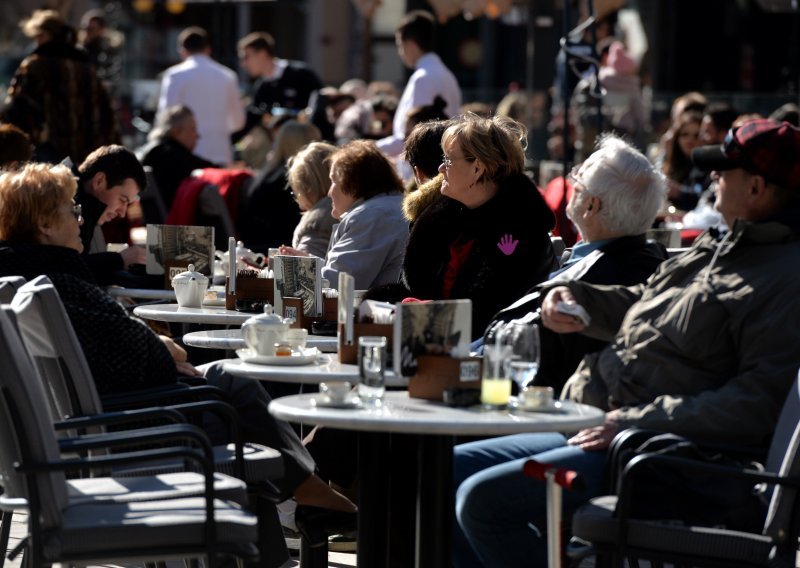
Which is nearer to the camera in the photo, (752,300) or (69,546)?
(69,546)

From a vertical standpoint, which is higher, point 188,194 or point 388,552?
point 188,194

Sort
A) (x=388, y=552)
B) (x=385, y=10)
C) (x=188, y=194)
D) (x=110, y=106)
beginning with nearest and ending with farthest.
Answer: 1. (x=388, y=552)
2. (x=188, y=194)
3. (x=110, y=106)
4. (x=385, y=10)

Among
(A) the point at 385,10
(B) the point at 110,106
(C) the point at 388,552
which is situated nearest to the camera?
(C) the point at 388,552

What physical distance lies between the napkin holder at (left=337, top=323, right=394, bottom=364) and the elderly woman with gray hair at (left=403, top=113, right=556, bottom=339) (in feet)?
2.77

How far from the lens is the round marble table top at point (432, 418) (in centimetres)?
338

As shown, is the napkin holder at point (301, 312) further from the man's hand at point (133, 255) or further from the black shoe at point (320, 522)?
the man's hand at point (133, 255)

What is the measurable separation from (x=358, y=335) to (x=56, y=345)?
791 mm

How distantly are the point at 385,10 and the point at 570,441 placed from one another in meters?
21.7

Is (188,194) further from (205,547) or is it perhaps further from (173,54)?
(173,54)

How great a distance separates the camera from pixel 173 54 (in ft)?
86.4

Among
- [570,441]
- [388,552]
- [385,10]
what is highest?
[385,10]

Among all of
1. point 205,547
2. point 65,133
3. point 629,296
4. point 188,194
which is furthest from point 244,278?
point 65,133

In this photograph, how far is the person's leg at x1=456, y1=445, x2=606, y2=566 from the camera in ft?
13.0

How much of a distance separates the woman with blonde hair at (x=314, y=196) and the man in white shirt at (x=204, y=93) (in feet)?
16.3
